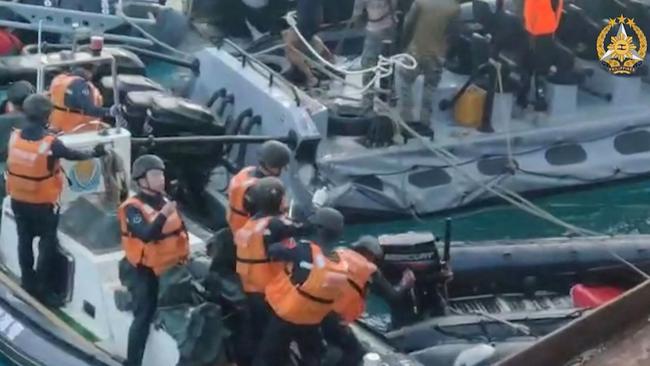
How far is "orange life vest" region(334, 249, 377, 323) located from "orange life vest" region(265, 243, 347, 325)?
150mm

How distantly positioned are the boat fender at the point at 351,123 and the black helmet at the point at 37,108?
3.30 meters

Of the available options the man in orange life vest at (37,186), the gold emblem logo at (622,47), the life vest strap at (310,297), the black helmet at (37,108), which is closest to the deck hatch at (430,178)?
the gold emblem logo at (622,47)

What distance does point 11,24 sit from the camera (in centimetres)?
1162

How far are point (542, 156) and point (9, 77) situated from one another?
13.7 ft

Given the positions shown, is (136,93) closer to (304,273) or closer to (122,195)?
(122,195)

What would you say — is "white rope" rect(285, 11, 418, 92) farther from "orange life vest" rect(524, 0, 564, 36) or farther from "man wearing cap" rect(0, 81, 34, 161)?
"man wearing cap" rect(0, 81, 34, 161)

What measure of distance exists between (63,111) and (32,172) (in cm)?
89

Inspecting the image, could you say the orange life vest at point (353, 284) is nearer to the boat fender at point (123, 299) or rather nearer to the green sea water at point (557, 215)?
the boat fender at point (123, 299)

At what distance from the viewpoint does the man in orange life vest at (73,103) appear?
22.7 feet

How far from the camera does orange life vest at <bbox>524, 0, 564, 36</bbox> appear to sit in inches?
358

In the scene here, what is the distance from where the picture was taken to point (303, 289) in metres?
5.03

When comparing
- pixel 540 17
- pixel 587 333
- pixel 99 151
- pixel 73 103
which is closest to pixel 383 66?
pixel 540 17

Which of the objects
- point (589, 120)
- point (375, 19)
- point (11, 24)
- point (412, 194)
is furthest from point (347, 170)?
point (11, 24)

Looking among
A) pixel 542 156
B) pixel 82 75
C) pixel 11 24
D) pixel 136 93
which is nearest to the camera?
pixel 82 75
